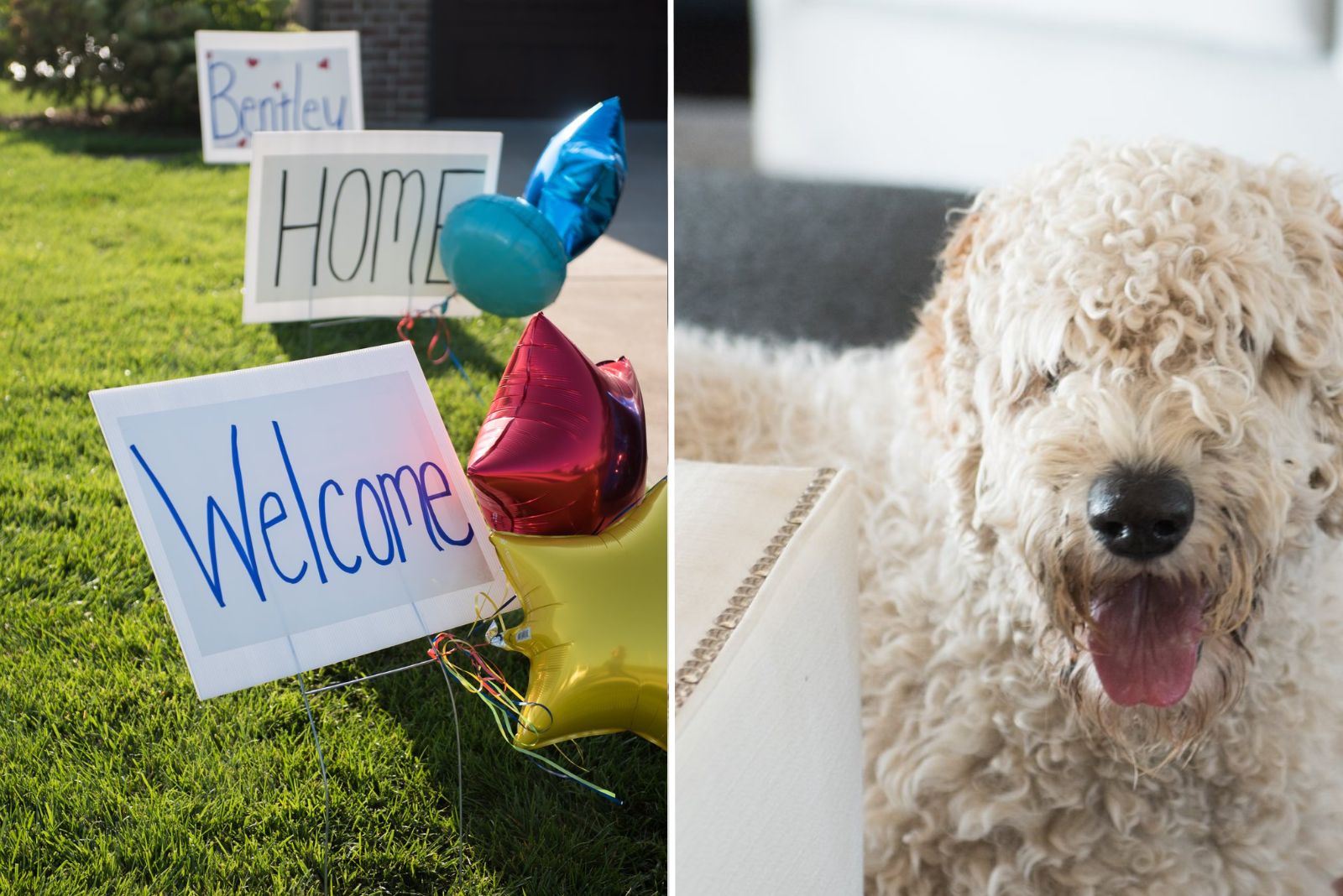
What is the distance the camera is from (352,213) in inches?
88.2

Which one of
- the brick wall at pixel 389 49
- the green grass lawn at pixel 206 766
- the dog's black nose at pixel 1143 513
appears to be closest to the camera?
the dog's black nose at pixel 1143 513

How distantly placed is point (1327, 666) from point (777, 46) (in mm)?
1059

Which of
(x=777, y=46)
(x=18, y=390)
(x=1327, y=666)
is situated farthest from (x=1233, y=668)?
(x=18, y=390)

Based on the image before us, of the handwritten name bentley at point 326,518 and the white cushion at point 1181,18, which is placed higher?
the white cushion at point 1181,18

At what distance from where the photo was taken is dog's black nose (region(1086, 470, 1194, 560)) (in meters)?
1.02

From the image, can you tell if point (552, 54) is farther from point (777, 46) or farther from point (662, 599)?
point (662, 599)

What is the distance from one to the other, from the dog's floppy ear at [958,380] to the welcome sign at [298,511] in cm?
53

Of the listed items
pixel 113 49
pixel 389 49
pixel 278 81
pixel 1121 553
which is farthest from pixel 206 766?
pixel 389 49

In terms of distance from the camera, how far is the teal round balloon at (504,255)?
2.00 meters

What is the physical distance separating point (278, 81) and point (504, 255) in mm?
1386

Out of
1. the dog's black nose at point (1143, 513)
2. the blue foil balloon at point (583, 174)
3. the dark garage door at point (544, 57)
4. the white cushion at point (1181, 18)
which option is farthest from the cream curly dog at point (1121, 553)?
the dark garage door at point (544, 57)

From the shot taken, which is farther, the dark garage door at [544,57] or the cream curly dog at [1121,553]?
the dark garage door at [544,57]

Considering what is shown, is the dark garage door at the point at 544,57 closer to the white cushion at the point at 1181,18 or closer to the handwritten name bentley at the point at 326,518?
the white cushion at the point at 1181,18

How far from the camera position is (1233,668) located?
3.80 feet
